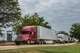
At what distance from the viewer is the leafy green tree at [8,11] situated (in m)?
30.4

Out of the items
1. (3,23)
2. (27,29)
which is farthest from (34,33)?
(3,23)

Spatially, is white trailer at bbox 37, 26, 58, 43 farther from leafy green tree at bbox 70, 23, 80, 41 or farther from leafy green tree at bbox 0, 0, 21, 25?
leafy green tree at bbox 70, 23, 80, 41

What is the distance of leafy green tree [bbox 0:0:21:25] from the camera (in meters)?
30.4

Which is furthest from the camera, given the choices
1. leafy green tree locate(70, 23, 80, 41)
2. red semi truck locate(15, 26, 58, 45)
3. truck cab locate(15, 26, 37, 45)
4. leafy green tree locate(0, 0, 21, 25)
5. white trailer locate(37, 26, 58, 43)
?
leafy green tree locate(70, 23, 80, 41)

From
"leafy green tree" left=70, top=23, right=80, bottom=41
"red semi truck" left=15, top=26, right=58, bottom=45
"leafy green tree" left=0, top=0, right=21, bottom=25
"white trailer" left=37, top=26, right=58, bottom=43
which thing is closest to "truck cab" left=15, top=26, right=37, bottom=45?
"red semi truck" left=15, top=26, right=58, bottom=45

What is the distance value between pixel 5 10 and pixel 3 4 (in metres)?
0.84

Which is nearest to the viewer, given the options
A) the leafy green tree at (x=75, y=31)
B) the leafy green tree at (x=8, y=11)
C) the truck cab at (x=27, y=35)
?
the leafy green tree at (x=8, y=11)

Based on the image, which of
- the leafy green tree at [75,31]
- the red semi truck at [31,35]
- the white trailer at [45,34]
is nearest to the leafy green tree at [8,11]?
the red semi truck at [31,35]

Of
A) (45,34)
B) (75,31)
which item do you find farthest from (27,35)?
(75,31)

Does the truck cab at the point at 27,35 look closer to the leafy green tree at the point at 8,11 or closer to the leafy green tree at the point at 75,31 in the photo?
the leafy green tree at the point at 8,11

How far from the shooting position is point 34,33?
2395 inches

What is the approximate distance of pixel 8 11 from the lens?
30.9m

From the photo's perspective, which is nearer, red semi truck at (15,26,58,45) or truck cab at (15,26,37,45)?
truck cab at (15,26,37,45)

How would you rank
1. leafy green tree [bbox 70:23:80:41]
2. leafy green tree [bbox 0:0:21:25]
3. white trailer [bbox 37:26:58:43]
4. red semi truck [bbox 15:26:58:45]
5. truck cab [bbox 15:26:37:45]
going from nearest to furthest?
leafy green tree [bbox 0:0:21:25] → truck cab [bbox 15:26:37:45] → red semi truck [bbox 15:26:58:45] → white trailer [bbox 37:26:58:43] → leafy green tree [bbox 70:23:80:41]
